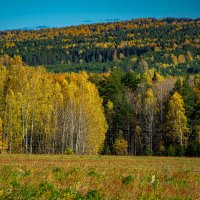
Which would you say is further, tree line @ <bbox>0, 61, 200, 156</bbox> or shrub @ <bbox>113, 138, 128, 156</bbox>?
shrub @ <bbox>113, 138, 128, 156</bbox>

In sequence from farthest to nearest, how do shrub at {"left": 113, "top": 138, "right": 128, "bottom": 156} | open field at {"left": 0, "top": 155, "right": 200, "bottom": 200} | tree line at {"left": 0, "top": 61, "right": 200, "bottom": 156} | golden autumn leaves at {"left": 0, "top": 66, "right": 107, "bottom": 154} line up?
1. shrub at {"left": 113, "top": 138, "right": 128, "bottom": 156}
2. tree line at {"left": 0, "top": 61, "right": 200, "bottom": 156}
3. golden autumn leaves at {"left": 0, "top": 66, "right": 107, "bottom": 154}
4. open field at {"left": 0, "top": 155, "right": 200, "bottom": 200}

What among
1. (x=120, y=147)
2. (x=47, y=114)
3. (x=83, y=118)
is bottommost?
(x=120, y=147)

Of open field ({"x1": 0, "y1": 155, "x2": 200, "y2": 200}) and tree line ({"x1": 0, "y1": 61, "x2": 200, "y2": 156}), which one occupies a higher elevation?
tree line ({"x1": 0, "y1": 61, "x2": 200, "y2": 156})

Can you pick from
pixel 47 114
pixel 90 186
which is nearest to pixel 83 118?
pixel 47 114

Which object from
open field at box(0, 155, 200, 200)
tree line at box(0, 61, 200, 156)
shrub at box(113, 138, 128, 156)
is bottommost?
open field at box(0, 155, 200, 200)

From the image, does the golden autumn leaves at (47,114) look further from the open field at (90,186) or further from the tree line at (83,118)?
the open field at (90,186)

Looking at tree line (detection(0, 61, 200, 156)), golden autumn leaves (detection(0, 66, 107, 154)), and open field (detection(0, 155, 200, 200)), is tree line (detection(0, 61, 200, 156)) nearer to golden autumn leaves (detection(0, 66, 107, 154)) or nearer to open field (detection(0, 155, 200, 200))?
golden autumn leaves (detection(0, 66, 107, 154))

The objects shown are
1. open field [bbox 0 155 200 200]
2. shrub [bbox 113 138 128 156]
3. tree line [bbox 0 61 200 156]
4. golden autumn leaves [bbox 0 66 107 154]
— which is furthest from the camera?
shrub [bbox 113 138 128 156]

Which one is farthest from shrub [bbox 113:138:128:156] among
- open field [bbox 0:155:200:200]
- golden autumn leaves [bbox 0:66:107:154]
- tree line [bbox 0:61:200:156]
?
open field [bbox 0:155:200:200]

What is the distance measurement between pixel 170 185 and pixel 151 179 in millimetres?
1239

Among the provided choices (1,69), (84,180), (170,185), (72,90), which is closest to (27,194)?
(84,180)

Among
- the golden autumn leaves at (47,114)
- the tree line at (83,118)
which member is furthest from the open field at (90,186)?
the golden autumn leaves at (47,114)

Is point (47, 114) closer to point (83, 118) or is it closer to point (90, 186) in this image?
point (83, 118)

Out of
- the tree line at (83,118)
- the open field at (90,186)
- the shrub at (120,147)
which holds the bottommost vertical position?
the open field at (90,186)
